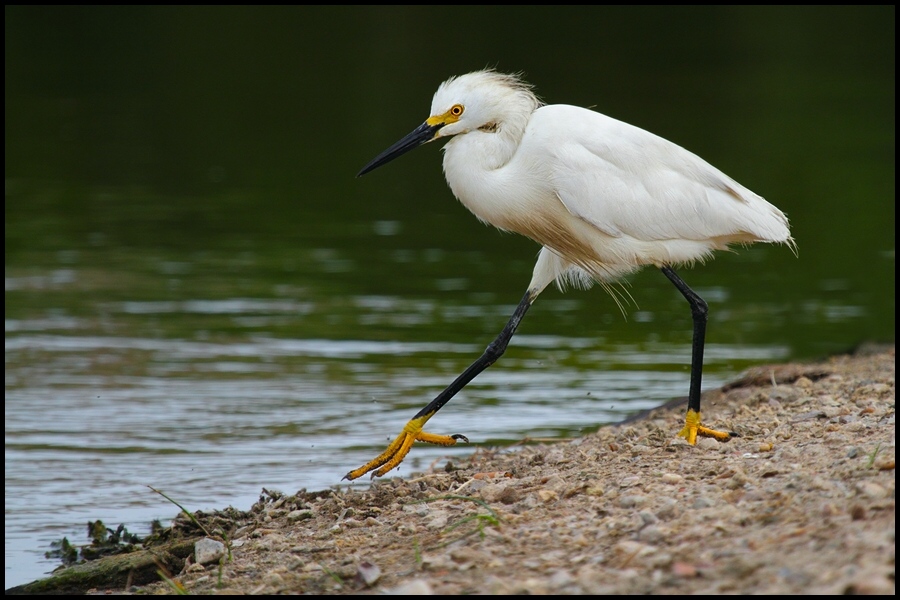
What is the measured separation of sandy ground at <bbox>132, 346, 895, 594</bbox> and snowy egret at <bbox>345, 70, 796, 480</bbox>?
473mm

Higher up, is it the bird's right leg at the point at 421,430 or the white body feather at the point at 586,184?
the white body feather at the point at 586,184

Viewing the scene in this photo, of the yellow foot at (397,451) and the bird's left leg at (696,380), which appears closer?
the bird's left leg at (696,380)

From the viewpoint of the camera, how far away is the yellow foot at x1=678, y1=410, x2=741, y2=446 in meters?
5.68

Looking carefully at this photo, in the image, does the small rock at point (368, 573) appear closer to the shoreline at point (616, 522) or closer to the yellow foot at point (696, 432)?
the shoreline at point (616, 522)

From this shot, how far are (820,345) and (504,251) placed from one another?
4.27m

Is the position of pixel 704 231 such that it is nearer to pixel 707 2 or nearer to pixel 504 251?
pixel 504 251

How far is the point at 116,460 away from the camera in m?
7.25

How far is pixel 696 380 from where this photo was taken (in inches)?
234

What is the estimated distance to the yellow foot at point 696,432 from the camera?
224 inches

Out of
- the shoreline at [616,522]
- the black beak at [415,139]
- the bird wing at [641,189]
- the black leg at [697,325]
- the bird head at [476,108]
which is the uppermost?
the bird head at [476,108]

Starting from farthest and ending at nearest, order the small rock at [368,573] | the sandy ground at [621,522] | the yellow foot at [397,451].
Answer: the yellow foot at [397,451] → the small rock at [368,573] → the sandy ground at [621,522]

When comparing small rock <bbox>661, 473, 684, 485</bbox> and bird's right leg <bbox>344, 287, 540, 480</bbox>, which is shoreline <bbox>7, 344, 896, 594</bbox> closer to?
small rock <bbox>661, 473, 684, 485</bbox>

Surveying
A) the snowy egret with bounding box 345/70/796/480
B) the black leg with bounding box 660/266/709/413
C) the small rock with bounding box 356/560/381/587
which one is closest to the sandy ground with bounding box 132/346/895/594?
the small rock with bounding box 356/560/381/587

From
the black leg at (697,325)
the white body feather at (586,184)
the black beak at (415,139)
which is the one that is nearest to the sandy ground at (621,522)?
the black leg at (697,325)
